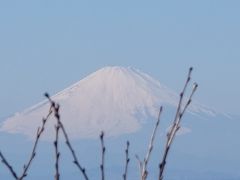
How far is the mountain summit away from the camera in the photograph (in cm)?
15200

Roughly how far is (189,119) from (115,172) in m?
34.0

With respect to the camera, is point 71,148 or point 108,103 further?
point 108,103

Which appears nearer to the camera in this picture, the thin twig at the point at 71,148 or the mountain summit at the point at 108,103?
the thin twig at the point at 71,148

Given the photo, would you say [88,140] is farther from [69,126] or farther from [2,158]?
[2,158]

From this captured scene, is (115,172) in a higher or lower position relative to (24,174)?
lower

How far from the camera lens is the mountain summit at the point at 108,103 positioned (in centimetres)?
15200

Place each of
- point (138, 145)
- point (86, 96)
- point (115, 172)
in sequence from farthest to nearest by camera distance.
→ point (138, 145) → point (86, 96) → point (115, 172)

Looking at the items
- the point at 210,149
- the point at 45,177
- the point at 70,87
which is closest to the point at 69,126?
the point at 70,87

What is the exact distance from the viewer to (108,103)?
526ft

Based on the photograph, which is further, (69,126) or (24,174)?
(69,126)

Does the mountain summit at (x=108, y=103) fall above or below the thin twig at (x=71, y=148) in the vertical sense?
below

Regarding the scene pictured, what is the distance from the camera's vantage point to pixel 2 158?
2.38 metres

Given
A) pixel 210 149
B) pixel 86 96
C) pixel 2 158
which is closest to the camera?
pixel 2 158

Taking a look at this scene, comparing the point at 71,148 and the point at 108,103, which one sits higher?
A: the point at 71,148
